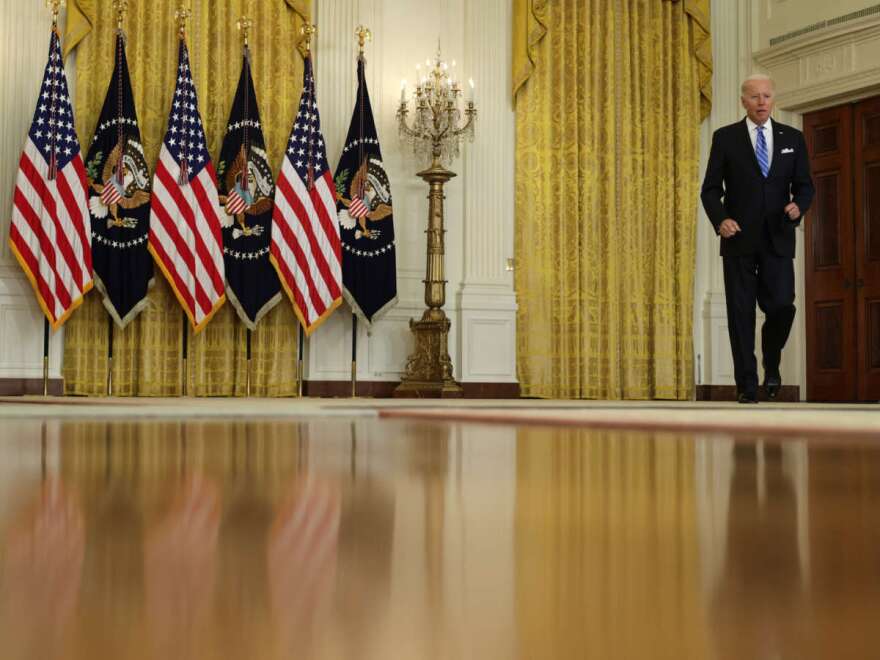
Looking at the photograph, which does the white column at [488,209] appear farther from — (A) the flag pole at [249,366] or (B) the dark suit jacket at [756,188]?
(B) the dark suit jacket at [756,188]

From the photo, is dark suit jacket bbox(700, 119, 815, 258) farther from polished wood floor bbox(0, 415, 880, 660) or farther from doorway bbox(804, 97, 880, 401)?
polished wood floor bbox(0, 415, 880, 660)

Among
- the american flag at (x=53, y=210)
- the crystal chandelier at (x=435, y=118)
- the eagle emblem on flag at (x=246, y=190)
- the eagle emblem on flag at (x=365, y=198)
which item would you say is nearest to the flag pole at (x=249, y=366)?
the eagle emblem on flag at (x=246, y=190)

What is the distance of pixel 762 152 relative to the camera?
504 cm

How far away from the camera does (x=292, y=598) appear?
312mm

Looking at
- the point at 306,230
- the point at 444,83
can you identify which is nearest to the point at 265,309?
the point at 306,230

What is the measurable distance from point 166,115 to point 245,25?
2.54 ft

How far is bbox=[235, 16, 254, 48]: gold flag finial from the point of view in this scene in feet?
22.7

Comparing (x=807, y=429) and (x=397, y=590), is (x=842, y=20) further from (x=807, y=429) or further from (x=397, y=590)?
(x=397, y=590)

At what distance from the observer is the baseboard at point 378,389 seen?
23.3 feet

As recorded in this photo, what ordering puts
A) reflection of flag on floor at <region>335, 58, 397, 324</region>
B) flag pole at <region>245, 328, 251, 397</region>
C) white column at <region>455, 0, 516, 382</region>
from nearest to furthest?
flag pole at <region>245, 328, 251, 397</region> < reflection of flag on floor at <region>335, 58, 397, 324</region> < white column at <region>455, 0, 516, 382</region>

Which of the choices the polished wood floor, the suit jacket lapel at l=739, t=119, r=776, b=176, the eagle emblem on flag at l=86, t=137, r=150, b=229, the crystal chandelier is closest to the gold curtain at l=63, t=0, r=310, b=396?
the eagle emblem on flag at l=86, t=137, r=150, b=229

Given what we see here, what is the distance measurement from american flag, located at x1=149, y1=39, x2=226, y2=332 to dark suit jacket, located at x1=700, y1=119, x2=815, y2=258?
3035 mm

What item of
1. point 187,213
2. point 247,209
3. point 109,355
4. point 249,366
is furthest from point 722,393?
point 109,355

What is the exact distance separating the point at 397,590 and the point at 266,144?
691 centimetres
